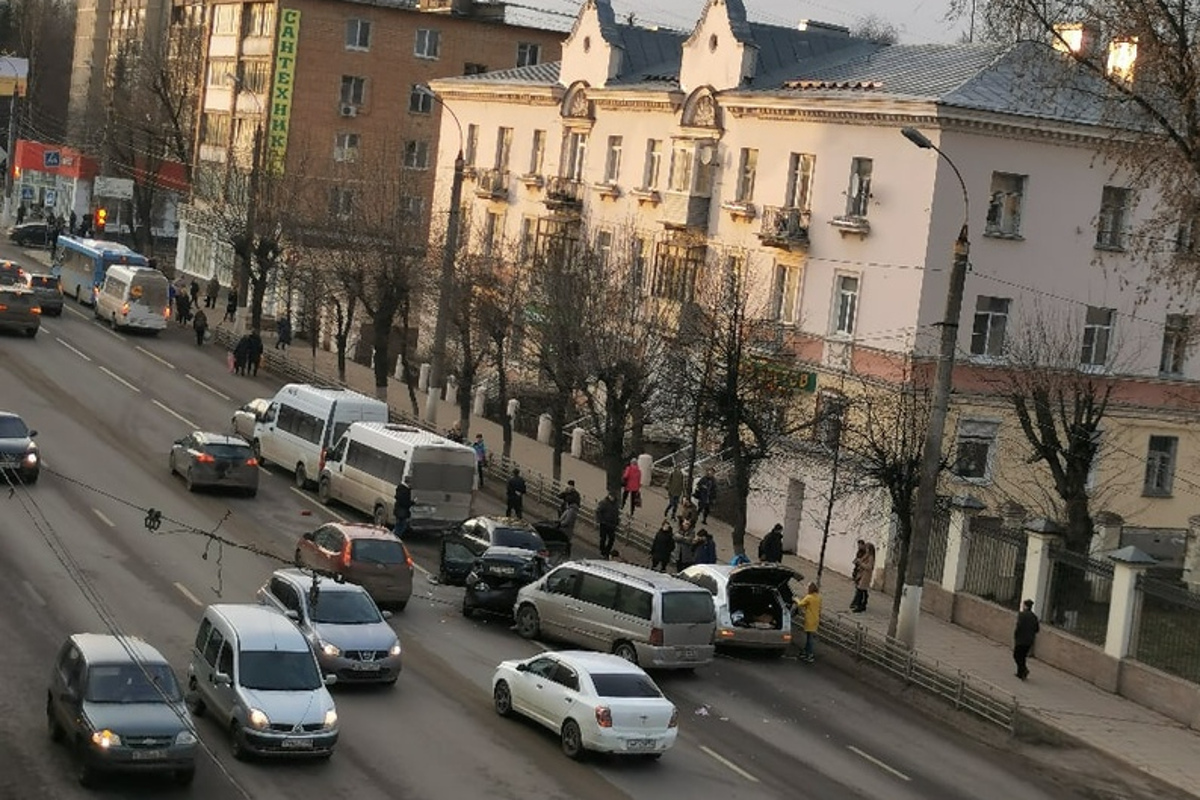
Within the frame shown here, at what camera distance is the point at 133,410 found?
54.7m

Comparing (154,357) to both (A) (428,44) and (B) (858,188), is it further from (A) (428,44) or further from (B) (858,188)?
(A) (428,44)

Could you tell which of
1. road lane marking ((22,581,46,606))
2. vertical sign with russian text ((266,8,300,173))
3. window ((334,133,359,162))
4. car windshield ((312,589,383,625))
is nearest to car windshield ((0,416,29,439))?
road lane marking ((22,581,46,606))

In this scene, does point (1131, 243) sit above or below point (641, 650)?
above

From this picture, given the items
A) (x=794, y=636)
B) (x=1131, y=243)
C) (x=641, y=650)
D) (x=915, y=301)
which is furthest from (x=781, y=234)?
(x=641, y=650)

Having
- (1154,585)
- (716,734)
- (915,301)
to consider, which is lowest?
(716,734)

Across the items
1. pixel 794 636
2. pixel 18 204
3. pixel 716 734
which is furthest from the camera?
pixel 18 204

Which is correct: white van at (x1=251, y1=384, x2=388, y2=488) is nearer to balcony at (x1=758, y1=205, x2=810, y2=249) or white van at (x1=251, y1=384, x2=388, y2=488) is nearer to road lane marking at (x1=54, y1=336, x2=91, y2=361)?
balcony at (x1=758, y1=205, x2=810, y2=249)

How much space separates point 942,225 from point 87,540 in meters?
21.4

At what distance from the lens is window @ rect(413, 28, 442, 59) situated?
313 ft

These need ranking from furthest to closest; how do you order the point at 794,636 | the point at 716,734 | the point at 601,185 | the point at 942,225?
the point at 601,185
the point at 942,225
the point at 794,636
the point at 716,734

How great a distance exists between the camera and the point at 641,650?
32094 millimetres

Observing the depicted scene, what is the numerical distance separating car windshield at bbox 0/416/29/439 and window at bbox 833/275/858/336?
20.1 metres

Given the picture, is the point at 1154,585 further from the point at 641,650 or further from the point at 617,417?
the point at 617,417

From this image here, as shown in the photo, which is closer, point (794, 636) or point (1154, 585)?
point (1154, 585)
